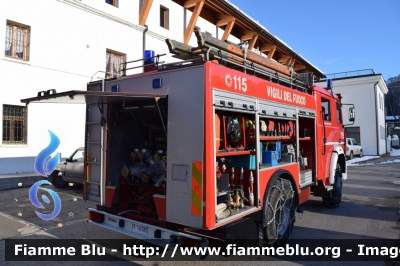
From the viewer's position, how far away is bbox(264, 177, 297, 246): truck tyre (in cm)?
463

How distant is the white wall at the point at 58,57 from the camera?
1154 cm

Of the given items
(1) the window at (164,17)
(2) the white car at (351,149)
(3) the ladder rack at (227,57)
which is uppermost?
(1) the window at (164,17)

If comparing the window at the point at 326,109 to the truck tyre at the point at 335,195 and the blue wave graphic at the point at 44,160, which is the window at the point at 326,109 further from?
the blue wave graphic at the point at 44,160

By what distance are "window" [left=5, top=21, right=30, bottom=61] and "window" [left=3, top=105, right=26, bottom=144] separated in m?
2.06

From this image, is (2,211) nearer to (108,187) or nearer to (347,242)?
(108,187)

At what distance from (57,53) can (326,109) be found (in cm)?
1095

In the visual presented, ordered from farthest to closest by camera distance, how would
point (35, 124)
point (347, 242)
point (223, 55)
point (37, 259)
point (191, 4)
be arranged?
1. point (191, 4)
2. point (35, 124)
3. point (347, 242)
4. point (37, 259)
5. point (223, 55)

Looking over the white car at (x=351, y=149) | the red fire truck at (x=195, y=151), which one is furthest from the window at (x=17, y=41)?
the white car at (x=351, y=149)

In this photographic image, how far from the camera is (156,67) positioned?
4.45m

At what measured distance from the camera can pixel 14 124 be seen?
11.8 metres

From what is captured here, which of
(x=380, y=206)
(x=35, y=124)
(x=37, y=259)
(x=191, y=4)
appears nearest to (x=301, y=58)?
(x=191, y=4)

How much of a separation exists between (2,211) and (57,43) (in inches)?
309

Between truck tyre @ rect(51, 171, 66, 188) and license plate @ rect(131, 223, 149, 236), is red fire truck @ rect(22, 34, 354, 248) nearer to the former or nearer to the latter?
license plate @ rect(131, 223, 149, 236)

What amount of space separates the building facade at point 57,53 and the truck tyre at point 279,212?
276 inches
